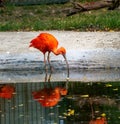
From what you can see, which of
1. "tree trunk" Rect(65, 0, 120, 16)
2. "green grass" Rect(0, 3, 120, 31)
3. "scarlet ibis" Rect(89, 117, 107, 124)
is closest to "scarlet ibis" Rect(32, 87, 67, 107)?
"scarlet ibis" Rect(89, 117, 107, 124)

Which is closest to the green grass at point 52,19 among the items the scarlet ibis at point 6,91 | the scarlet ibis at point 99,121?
the scarlet ibis at point 6,91

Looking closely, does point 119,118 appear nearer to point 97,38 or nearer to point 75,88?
point 75,88

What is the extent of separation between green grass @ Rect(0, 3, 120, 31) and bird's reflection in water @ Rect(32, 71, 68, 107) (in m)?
4.07

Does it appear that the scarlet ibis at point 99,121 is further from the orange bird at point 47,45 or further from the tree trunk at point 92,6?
the orange bird at point 47,45

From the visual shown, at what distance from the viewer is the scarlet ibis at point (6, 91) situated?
873 centimetres

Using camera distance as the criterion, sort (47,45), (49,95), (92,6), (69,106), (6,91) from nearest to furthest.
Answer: (69,106) → (49,95) → (6,91) → (92,6) → (47,45)

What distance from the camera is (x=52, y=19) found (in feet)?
49.3

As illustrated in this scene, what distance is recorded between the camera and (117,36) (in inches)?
478

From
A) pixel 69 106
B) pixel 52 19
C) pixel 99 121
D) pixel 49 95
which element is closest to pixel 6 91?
pixel 49 95

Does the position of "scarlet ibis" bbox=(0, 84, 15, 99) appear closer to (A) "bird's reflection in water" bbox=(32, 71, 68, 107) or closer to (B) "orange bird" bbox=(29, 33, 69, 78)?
(A) "bird's reflection in water" bbox=(32, 71, 68, 107)

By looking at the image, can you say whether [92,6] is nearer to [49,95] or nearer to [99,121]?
[49,95]

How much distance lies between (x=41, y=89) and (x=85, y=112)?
155 cm

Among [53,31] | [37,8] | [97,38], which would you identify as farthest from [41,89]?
[37,8]

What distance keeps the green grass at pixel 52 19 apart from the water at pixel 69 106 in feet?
13.0
